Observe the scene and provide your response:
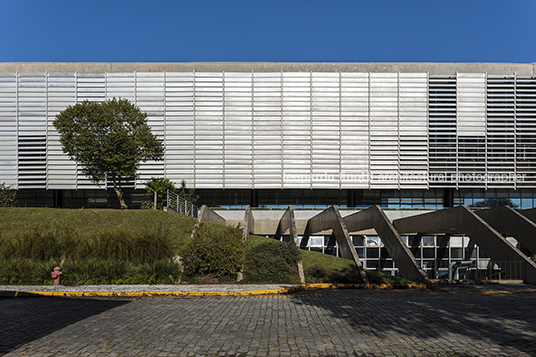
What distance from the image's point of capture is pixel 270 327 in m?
7.43

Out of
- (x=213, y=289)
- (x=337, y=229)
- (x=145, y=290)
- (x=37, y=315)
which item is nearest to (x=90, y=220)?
(x=145, y=290)

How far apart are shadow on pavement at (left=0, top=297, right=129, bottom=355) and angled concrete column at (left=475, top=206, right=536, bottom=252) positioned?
15.3m

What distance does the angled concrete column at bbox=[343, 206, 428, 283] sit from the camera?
56.4 ft

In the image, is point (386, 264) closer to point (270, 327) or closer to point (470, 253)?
point (470, 253)

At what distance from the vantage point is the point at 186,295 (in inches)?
477

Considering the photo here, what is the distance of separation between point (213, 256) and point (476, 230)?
1176cm

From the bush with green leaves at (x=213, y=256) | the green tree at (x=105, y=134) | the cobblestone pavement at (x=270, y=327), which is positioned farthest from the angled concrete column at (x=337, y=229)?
the green tree at (x=105, y=134)

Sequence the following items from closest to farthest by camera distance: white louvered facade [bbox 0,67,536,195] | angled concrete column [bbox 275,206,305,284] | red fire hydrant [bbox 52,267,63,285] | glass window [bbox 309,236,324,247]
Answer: red fire hydrant [bbox 52,267,63,285] → angled concrete column [bbox 275,206,305,284] → glass window [bbox 309,236,324,247] → white louvered facade [bbox 0,67,536,195]

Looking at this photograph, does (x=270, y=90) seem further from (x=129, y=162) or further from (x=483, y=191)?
(x=483, y=191)

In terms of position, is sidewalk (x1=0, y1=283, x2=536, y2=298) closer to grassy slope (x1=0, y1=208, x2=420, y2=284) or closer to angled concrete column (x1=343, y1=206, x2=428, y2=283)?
angled concrete column (x1=343, y1=206, x2=428, y2=283)

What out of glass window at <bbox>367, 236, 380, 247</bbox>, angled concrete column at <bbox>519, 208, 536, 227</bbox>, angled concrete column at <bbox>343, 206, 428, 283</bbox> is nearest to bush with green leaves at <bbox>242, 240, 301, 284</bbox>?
angled concrete column at <bbox>343, 206, 428, 283</bbox>

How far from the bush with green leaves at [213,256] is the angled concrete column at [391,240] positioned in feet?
23.9

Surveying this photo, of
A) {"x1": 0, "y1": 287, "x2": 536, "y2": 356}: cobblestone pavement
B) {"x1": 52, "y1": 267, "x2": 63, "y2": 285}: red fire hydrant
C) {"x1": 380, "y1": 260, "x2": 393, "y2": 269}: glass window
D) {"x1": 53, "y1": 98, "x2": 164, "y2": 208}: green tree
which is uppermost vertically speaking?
{"x1": 53, "y1": 98, "x2": 164, "y2": 208}: green tree

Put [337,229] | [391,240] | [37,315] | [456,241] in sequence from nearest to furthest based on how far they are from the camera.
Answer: [37,315], [391,240], [337,229], [456,241]
